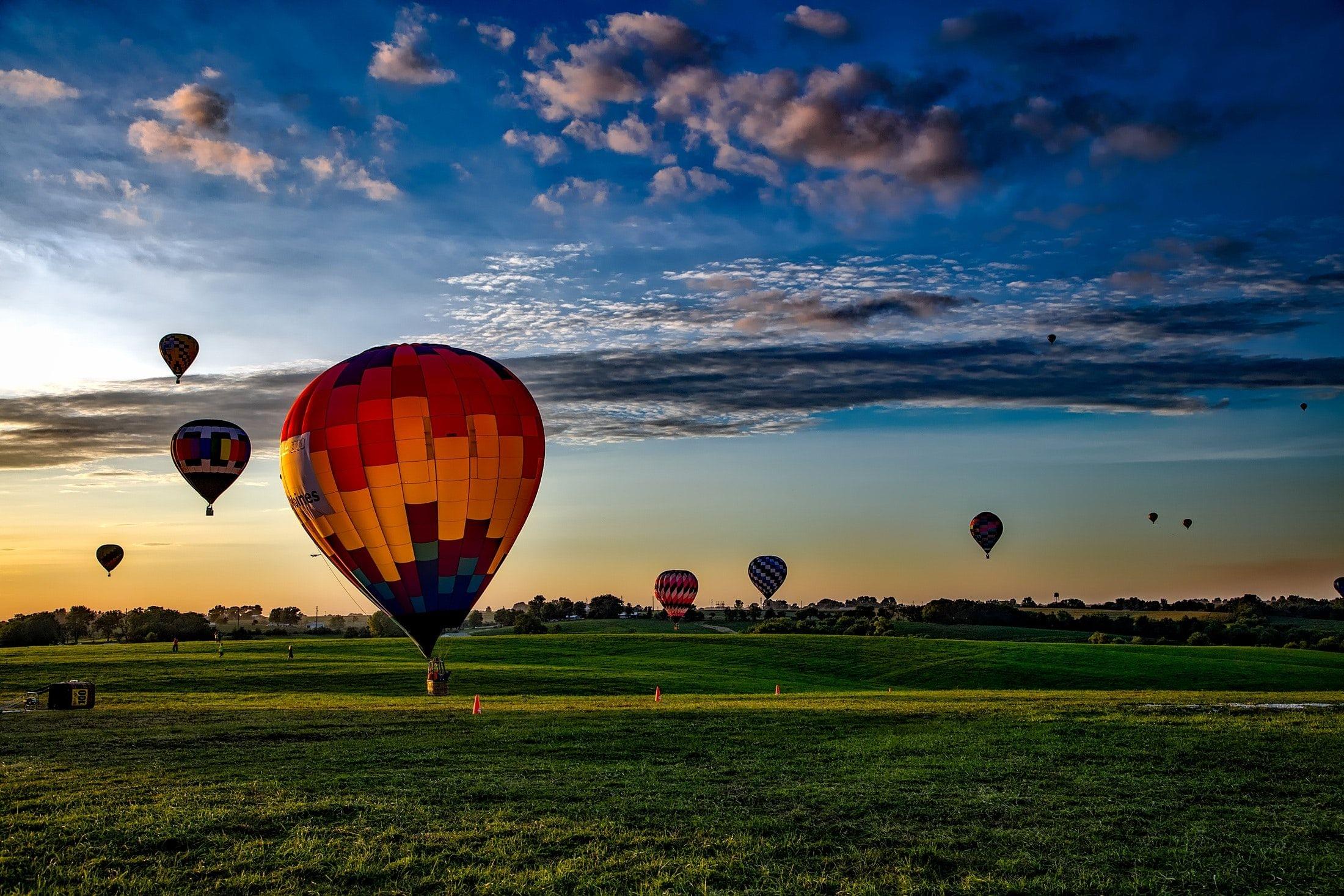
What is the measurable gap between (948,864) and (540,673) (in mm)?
43048

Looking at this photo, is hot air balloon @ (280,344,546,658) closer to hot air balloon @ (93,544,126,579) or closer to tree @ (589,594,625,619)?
hot air balloon @ (93,544,126,579)

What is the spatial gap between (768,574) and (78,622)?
96026 millimetres

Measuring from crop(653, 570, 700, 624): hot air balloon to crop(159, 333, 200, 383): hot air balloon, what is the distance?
54.4 metres

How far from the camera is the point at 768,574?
101812 mm

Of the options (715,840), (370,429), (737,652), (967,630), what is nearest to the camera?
(715,840)

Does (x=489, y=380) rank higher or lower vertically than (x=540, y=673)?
higher

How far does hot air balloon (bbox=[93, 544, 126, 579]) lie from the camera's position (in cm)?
8019

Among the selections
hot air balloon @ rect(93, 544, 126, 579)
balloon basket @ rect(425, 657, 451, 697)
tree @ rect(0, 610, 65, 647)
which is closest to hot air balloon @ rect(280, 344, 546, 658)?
balloon basket @ rect(425, 657, 451, 697)

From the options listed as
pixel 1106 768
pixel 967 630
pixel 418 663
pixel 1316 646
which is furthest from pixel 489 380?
pixel 967 630

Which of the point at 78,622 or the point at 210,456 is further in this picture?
the point at 78,622

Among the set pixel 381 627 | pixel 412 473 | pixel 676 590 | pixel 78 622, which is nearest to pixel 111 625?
pixel 78 622

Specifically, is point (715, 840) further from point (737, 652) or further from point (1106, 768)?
point (737, 652)

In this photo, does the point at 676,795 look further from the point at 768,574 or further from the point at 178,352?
the point at 768,574

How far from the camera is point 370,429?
31.3m
